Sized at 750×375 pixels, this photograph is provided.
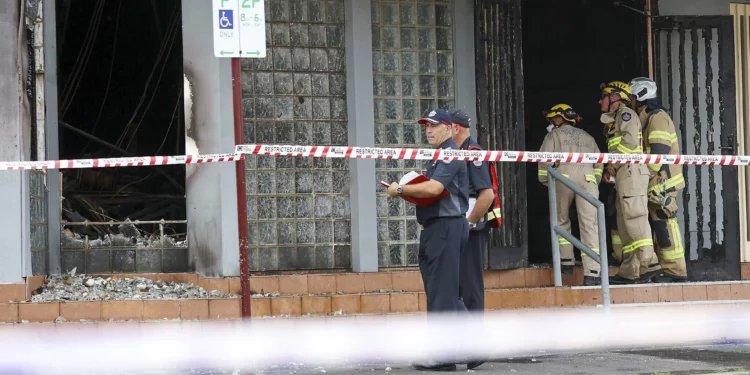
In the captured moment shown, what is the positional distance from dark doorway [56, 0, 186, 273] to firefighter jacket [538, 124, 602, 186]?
12.1 feet

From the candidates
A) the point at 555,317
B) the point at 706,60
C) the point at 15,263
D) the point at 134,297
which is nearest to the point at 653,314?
the point at 555,317

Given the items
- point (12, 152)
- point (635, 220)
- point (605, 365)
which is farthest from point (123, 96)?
point (605, 365)

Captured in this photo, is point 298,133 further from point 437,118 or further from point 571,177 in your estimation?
point 437,118

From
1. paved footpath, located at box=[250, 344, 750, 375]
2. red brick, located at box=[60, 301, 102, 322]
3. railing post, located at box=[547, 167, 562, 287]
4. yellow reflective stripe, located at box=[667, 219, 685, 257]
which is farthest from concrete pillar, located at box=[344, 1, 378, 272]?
yellow reflective stripe, located at box=[667, 219, 685, 257]

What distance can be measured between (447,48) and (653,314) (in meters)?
3.07

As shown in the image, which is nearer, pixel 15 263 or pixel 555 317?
pixel 15 263

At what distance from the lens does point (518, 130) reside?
454 inches

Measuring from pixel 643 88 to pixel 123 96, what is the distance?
226 inches

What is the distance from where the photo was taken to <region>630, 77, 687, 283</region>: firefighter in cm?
1168

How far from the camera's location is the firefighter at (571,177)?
11758mm

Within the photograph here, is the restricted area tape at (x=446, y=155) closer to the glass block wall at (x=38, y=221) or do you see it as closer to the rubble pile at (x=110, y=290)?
the rubble pile at (x=110, y=290)

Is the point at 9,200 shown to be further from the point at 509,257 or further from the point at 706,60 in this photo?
the point at 706,60

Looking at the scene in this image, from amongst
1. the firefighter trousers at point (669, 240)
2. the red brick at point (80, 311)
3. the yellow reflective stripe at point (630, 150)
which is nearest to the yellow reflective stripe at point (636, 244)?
the firefighter trousers at point (669, 240)

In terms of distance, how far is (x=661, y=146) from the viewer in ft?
38.0
